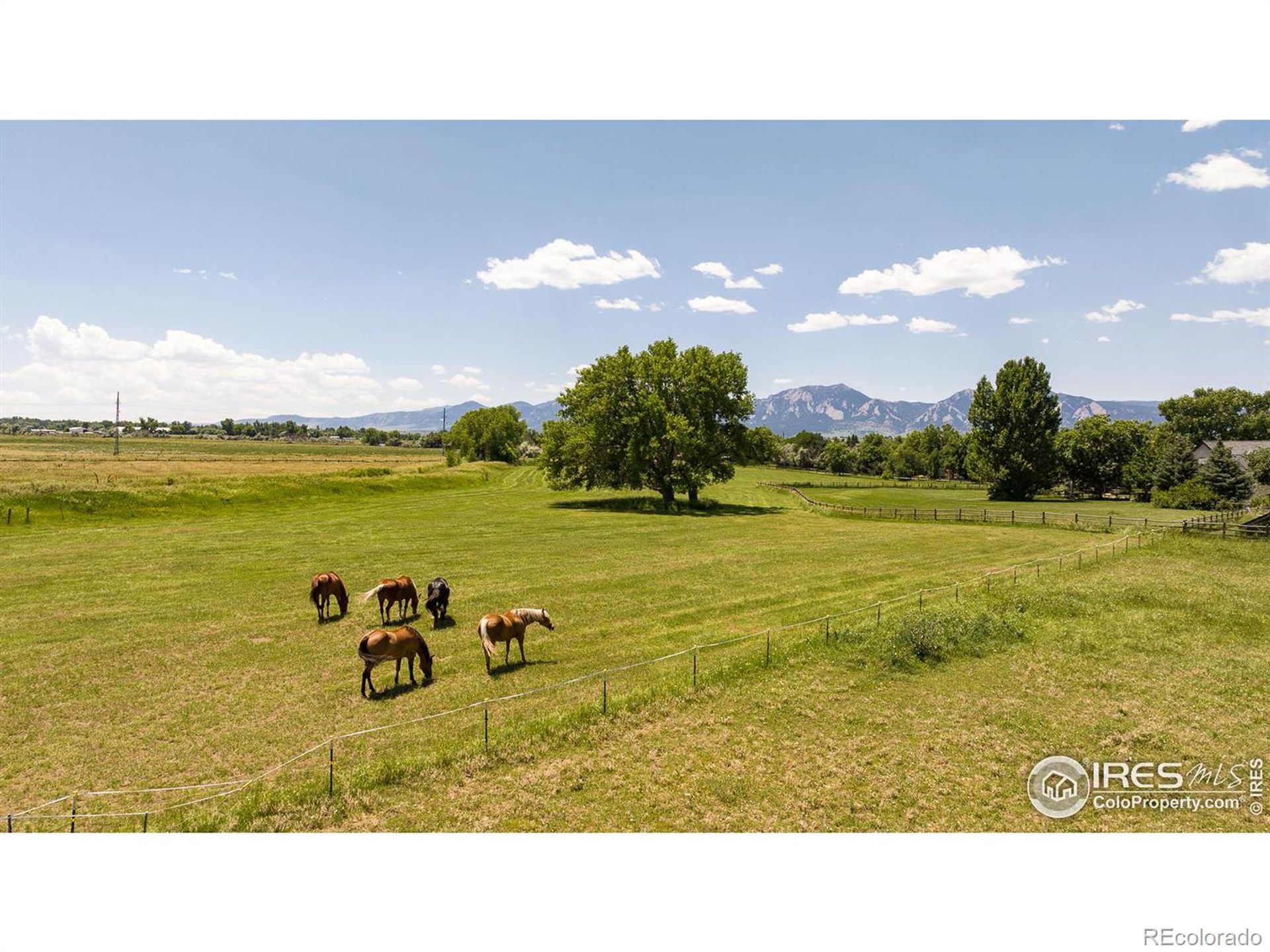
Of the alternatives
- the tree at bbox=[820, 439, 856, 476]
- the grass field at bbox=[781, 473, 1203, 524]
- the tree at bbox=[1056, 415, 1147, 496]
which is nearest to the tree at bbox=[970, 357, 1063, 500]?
the grass field at bbox=[781, 473, 1203, 524]

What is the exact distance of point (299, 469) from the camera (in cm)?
7881

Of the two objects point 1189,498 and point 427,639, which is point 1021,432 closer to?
point 1189,498

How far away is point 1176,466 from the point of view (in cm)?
6856

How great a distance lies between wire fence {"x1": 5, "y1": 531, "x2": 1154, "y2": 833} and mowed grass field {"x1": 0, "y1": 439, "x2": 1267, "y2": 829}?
220 millimetres

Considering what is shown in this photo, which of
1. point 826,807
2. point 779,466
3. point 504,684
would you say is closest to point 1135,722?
point 826,807

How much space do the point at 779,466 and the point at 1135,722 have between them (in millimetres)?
157712

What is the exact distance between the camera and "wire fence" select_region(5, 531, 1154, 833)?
9.22m

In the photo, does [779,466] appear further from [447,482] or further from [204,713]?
[204,713]

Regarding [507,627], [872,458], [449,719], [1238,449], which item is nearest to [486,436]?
[872,458]

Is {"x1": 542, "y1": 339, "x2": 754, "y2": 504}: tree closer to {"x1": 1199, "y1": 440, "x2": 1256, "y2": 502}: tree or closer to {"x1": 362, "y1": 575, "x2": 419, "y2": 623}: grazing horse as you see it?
{"x1": 362, "y1": 575, "x2": 419, "y2": 623}: grazing horse

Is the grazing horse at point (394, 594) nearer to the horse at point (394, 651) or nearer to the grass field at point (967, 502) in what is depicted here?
the horse at point (394, 651)

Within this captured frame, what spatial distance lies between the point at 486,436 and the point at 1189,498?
4431 inches

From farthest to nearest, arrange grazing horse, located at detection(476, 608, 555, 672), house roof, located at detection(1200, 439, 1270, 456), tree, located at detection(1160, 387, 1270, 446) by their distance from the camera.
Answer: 1. tree, located at detection(1160, 387, 1270, 446)
2. house roof, located at detection(1200, 439, 1270, 456)
3. grazing horse, located at detection(476, 608, 555, 672)

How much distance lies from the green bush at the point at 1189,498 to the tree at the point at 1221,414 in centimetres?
6176
